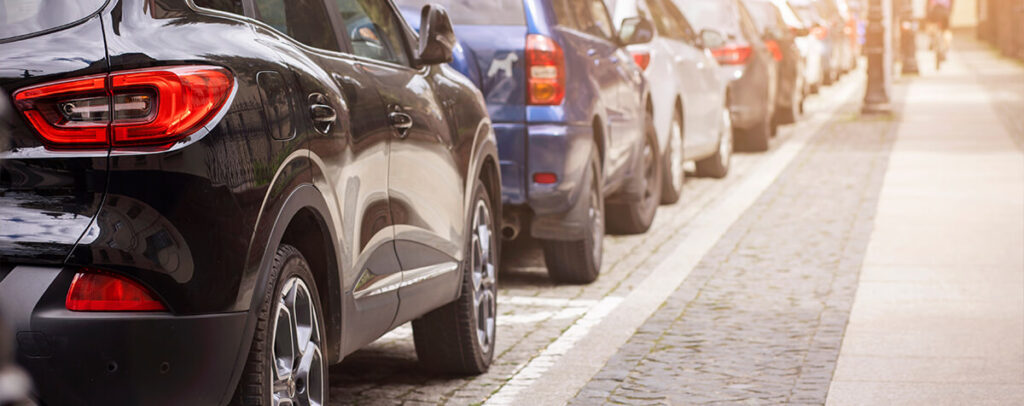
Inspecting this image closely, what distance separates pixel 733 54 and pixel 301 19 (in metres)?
12.7

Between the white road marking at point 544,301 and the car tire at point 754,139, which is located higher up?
the white road marking at point 544,301

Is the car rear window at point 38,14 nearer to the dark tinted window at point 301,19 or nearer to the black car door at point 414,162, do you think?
the dark tinted window at point 301,19

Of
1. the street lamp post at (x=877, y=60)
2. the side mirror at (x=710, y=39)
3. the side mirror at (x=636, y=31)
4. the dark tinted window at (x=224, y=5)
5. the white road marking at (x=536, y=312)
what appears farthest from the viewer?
the street lamp post at (x=877, y=60)

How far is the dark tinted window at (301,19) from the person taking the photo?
4.71 meters

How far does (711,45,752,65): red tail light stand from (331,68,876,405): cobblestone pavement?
4.05 metres

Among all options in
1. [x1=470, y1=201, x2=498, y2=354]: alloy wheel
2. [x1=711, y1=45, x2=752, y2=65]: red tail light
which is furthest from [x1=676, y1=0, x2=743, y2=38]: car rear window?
[x1=470, y1=201, x2=498, y2=354]: alloy wheel

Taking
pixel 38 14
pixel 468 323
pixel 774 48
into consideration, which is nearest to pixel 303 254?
pixel 38 14

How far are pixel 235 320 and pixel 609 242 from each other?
7336mm

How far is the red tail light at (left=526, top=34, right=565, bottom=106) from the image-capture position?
8531mm

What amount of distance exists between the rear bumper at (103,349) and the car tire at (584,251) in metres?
5.20

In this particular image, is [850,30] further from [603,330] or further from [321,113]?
[321,113]

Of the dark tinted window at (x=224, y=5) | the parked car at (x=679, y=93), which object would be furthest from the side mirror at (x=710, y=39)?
the dark tinted window at (x=224, y=5)

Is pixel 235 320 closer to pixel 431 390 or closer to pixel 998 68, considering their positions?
pixel 431 390

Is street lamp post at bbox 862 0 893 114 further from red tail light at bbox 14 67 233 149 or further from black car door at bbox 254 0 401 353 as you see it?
red tail light at bbox 14 67 233 149
